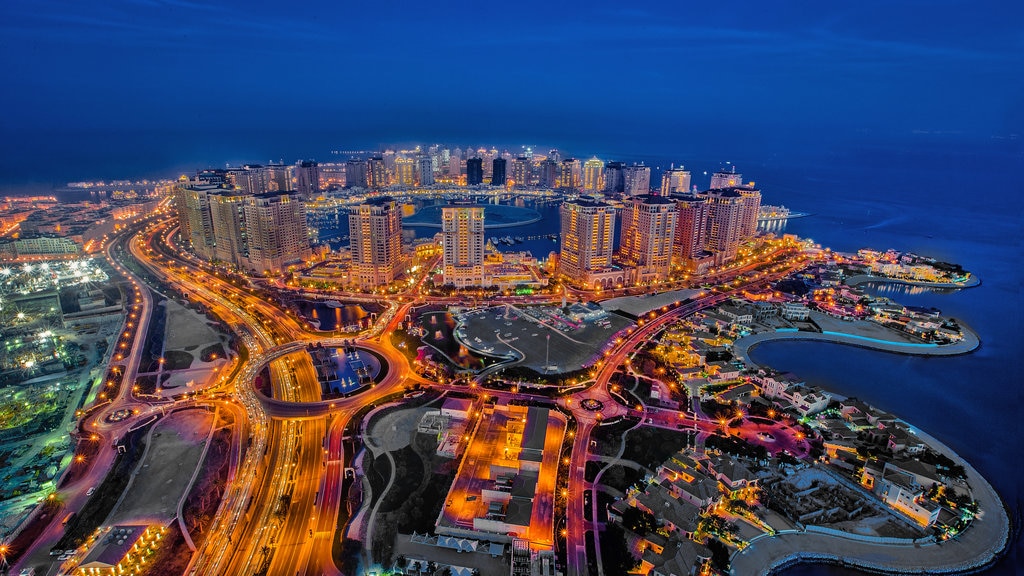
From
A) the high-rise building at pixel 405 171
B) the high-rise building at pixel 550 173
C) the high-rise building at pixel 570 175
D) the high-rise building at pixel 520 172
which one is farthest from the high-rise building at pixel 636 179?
the high-rise building at pixel 405 171

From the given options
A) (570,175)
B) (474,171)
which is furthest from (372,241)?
(474,171)

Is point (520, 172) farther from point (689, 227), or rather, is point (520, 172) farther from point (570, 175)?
point (689, 227)

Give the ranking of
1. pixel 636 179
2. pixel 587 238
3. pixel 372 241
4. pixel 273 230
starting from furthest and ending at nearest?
1. pixel 636 179
2. pixel 273 230
3. pixel 587 238
4. pixel 372 241

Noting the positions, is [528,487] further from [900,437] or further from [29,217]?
[29,217]

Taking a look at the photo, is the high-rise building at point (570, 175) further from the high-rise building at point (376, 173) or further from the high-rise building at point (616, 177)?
the high-rise building at point (376, 173)

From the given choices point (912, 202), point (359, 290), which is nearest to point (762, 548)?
point (359, 290)

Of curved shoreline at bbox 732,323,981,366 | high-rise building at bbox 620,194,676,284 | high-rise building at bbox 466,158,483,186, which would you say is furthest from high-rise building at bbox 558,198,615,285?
high-rise building at bbox 466,158,483,186
